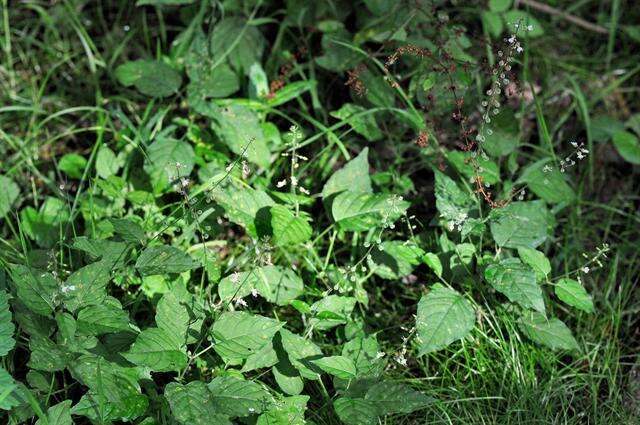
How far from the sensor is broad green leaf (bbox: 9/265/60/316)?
175 centimetres

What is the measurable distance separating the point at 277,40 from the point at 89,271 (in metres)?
1.30

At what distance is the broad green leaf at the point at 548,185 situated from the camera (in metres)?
2.30

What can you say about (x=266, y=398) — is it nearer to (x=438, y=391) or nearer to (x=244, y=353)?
(x=244, y=353)

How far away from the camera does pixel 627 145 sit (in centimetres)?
264

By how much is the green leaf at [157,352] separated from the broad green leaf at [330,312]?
1.23 ft

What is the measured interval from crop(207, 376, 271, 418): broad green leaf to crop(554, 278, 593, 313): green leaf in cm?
85

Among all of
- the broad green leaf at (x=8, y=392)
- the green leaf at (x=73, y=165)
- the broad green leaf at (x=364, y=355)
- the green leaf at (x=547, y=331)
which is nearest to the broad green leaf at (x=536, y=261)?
the green leaf at (x=547, y=331)

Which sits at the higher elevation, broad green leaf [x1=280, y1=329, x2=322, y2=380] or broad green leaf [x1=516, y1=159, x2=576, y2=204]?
broad green leaf [x1=516, y1=159, x2=576, y2=204]

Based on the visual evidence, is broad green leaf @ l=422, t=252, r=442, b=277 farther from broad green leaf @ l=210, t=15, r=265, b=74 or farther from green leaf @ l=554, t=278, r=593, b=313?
broad green leaf @ l=210, t=15, r=265, b=74

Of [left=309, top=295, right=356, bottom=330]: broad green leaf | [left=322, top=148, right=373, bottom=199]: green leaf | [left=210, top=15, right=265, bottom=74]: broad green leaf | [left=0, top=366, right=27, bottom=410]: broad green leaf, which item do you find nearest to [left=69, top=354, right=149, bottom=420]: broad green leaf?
[left=0, top=366, right=27, bottom=410]: broad green leaf

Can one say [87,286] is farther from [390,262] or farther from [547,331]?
[547,331]

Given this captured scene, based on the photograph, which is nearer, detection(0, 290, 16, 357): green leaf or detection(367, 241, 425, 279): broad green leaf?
detection(0, 290, 16, 357): green leaf

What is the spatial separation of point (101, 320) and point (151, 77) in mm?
1064

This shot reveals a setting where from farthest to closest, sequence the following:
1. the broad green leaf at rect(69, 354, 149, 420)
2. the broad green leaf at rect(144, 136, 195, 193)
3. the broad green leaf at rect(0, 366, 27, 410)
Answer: the broad green leaf at rect(144, 136, 195, 193) < the broad green leaf at rect(69, 354, 149, 420) < the broad green leaf at rect(0, 366, 27, 410)
